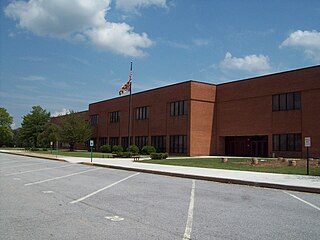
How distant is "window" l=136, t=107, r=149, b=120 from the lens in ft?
186

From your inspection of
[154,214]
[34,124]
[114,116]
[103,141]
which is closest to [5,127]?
[34,124]

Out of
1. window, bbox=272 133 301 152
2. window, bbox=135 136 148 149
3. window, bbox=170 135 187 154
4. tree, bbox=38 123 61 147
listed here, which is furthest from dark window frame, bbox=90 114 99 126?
window, bbox=272 133 301 152

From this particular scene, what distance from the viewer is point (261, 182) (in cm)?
1572

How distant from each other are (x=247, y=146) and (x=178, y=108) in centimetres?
1004

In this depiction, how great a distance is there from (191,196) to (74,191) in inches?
154

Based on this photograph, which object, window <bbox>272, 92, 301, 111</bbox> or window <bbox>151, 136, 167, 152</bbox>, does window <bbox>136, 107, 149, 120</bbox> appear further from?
window <bbox>272, 92, 301, 111</bbox>

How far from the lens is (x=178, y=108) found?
163ft

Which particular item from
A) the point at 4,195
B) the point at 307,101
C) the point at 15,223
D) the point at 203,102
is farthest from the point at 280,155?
the point at 15,223

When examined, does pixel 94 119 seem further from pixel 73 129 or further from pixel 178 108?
pixel 178 108

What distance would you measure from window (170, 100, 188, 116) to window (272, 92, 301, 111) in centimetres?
1129

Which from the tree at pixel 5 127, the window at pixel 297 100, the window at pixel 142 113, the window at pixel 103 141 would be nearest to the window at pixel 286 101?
the window at pixel 297 100

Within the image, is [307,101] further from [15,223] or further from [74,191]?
[15,223]

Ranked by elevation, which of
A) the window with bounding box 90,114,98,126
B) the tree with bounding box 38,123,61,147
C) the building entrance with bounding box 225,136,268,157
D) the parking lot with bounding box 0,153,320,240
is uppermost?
the window with bounding box 90,114,98,126

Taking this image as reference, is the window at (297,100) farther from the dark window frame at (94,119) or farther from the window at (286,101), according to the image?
the dark window frame at (94,119)
